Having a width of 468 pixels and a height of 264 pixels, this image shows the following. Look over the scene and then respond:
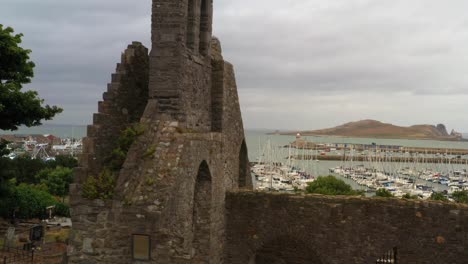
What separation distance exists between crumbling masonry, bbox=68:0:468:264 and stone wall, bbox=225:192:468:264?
2 cm

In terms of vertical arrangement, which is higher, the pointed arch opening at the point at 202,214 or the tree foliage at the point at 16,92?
the tree foliage at the point at 16,92

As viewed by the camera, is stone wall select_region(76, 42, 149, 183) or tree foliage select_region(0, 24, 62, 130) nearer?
stone wall select_region(76, 42, 149, 183)

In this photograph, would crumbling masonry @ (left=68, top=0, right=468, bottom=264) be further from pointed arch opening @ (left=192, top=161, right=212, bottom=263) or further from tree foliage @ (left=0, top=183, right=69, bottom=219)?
tree foliage @ (left=0, top=183, right=69, bottom=219)

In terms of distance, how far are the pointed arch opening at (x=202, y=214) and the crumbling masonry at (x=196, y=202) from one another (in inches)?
0.9

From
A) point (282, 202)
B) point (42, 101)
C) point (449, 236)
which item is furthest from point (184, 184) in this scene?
point (42, 101)

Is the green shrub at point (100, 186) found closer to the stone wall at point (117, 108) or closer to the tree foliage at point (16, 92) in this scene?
the stone wall at point (117, 108)

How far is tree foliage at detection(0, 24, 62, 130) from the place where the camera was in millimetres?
15375

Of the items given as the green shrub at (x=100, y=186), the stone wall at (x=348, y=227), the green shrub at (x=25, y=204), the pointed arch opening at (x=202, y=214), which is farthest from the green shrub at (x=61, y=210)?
the green shrub at (x=100, y=186)

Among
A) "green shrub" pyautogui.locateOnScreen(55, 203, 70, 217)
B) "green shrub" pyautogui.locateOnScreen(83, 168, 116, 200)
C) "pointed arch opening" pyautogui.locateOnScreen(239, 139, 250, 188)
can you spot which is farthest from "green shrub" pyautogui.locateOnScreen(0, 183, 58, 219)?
"green shrub" pyautogui.locateOnScreen(83, 168, 116, 200)

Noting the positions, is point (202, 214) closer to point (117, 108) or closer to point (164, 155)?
point (164, 155)

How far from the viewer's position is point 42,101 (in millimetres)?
16453

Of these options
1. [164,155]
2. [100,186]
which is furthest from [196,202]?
[100,186]

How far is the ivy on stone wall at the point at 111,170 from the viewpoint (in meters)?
8.98

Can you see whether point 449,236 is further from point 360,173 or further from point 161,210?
point 360,173
